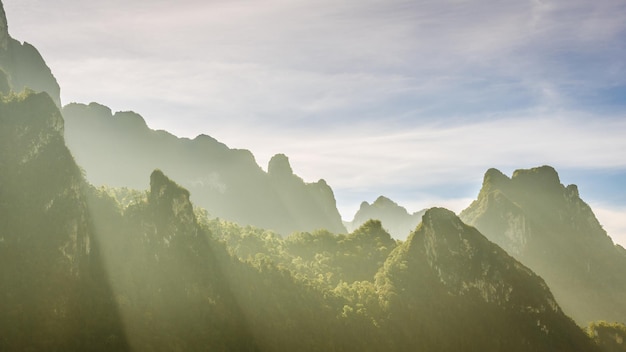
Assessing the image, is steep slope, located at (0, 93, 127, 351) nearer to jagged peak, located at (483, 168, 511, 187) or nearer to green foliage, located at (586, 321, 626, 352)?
green foliage, located at (586, 321, 626, 352)

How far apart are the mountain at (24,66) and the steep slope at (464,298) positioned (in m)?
99.7

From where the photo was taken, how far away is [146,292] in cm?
7169

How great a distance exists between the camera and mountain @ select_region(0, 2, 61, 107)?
103 metres

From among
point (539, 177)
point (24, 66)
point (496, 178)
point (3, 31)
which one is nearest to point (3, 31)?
point (3, 31)

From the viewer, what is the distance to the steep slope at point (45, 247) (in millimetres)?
58000

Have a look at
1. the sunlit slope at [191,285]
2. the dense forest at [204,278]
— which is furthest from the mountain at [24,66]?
the sunlit slope at [191,285]

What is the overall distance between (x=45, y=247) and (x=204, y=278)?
83.3ft

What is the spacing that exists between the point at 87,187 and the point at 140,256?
16.7m

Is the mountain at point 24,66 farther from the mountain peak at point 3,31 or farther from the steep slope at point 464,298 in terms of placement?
the steep slope at point 464,298

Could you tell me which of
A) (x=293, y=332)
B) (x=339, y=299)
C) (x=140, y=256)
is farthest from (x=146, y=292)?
(x=339, y=299)

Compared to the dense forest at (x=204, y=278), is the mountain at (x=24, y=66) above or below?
above

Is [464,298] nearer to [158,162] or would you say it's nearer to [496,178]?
[496,178]

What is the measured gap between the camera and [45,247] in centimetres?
6284

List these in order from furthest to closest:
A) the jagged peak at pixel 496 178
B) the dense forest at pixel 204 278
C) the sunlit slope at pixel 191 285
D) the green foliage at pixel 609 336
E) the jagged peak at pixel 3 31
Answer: the jagged peak at pixel 496 178 → the green foliage at pixel 609 336 → the jagged peak at pixel 3 31 → the dense forest at pixel 204 278 → the sunlit slope at pixel 191 285
